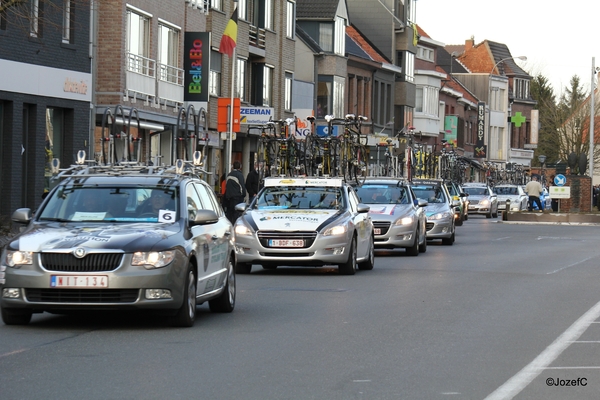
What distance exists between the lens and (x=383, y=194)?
27703mm

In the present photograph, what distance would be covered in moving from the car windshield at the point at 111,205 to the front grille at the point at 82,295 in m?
1.07

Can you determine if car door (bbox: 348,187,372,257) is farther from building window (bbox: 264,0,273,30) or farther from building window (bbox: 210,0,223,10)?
building window (bbox: 264,0,273,30)

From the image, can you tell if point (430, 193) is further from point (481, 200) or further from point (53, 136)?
point (481, 200)

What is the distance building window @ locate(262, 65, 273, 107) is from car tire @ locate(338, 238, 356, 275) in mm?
31491

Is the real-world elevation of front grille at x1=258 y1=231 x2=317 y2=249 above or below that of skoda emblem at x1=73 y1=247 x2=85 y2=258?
below

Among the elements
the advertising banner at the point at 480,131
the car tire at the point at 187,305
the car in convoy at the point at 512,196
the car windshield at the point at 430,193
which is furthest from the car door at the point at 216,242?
the advertising banner at the point at 480,131

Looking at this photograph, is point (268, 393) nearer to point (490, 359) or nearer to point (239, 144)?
point (490, 359)

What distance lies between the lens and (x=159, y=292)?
40.3 feet

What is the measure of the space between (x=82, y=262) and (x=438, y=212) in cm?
2106

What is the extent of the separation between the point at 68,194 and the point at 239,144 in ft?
125

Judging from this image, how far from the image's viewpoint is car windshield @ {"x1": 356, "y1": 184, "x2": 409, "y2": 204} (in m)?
27.5

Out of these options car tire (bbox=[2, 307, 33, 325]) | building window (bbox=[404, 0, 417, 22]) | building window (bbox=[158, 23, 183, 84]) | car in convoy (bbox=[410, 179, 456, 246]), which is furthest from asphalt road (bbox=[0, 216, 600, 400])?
building window (bbox=[404, 0, 417, 22])

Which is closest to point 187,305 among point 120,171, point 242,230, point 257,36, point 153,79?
point 120,171

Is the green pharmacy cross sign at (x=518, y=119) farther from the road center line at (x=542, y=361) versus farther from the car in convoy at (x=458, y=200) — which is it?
the road center line at (x=542, y=361)
